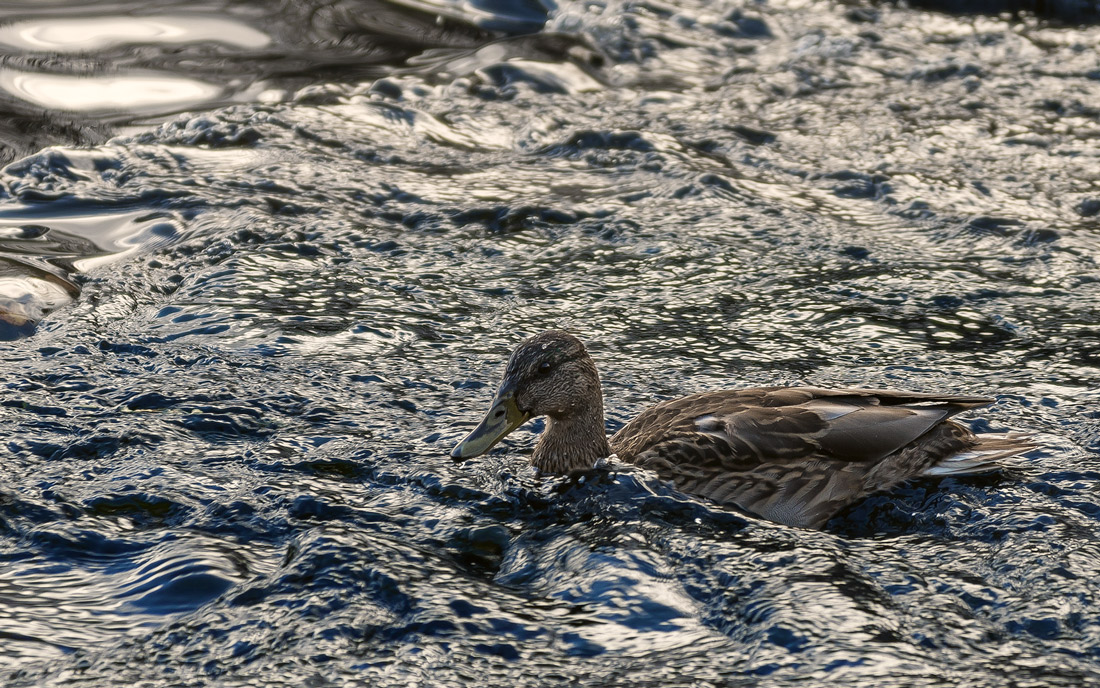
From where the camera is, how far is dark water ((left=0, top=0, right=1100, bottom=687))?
16.8 ft

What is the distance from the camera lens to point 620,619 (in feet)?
17.0

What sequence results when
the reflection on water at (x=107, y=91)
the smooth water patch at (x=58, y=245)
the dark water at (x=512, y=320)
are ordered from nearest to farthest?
1. the dark water at (x=512, y=320)
2. the smooth water patch at (x=58, y=245)
3. the reflection on water at (x=107, y=91)

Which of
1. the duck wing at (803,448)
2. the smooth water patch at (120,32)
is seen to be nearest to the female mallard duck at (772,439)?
the duck wing at (803,448)

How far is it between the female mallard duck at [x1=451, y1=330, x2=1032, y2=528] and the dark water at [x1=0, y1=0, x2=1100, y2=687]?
0.50ft

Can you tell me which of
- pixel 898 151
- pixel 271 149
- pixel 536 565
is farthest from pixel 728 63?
pixel 536 565

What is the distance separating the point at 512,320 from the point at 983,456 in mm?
2932

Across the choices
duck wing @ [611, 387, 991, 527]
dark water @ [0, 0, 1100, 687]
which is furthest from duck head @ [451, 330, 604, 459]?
duck wing @ [611, 387, 991, 527]

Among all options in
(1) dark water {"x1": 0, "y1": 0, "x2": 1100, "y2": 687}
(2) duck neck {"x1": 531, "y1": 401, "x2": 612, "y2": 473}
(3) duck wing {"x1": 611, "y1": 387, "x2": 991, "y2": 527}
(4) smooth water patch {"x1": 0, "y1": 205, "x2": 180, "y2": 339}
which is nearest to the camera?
(1) dark water {"x1": 0, "y1": 0, "x2": 1100, "y2": 687}

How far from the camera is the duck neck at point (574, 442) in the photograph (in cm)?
651

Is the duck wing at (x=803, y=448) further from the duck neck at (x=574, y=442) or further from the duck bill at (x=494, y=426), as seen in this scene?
the duck bill at (x=494, y=426)

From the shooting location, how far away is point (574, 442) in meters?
6.52

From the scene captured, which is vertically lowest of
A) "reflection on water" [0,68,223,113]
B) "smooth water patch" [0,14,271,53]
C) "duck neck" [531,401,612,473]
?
"duck neck" [531,401,612,473]

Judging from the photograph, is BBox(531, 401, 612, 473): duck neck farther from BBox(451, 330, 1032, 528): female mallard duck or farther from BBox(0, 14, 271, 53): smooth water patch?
BBox(0, 14, 271, 53): smooth water patch

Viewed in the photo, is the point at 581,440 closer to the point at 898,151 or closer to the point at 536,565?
the point at 536,565
